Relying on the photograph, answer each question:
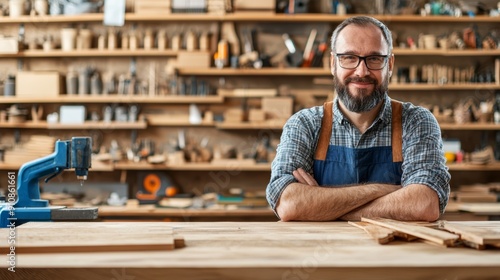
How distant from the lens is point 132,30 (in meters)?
5.59

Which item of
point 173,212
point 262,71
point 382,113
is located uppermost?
point 262,71

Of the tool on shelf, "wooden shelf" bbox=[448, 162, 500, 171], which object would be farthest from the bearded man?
"wooden shelf" bbox=[448, 162, 500, 171]

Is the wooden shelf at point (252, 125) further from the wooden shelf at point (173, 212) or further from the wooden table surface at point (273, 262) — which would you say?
the wooden table surface at point (273, 262)

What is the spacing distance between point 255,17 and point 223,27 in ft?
1.24

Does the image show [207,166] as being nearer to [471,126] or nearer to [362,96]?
[471,126]

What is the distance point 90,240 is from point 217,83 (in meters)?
4.02

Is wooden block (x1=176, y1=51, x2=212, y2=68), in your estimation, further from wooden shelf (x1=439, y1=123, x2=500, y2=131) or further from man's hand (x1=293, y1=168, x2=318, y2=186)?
man's hand (x1=293, y1=168, x2=318, y2=186)

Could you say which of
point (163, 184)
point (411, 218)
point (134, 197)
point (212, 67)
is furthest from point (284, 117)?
point (411, 218)

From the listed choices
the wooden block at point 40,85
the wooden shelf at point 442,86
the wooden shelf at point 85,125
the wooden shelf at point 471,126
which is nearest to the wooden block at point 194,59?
the wooden shelf at point 85,125

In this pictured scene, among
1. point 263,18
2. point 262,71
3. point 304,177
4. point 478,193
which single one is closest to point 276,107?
point 262,71

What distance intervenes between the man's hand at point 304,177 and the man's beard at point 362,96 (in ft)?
1.30

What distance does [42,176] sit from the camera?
2.63 metres

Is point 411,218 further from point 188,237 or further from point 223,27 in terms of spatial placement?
point 223,27

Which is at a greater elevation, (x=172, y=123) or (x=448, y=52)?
(x=448, y=52)
